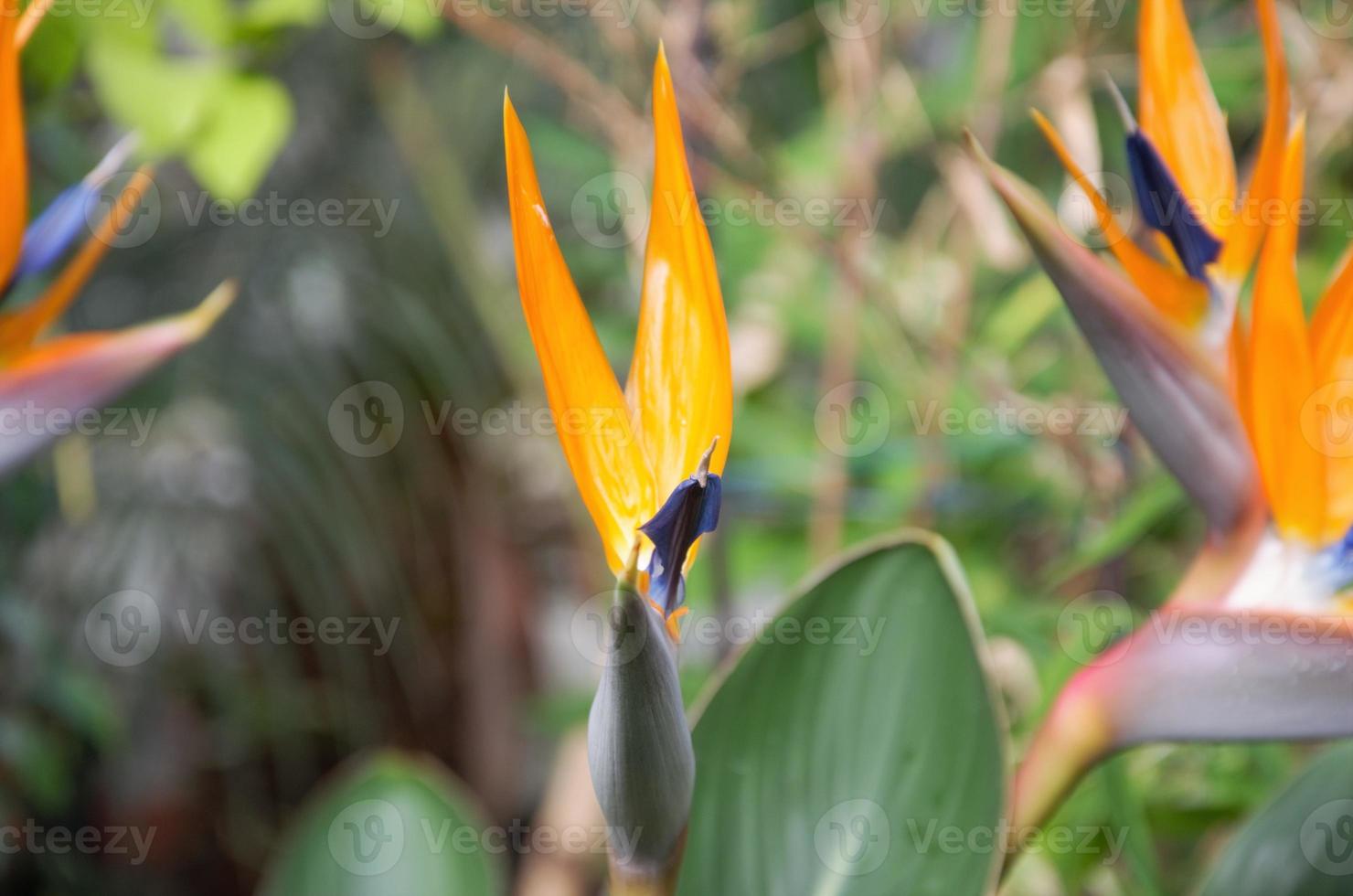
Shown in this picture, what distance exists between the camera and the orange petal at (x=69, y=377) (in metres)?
0.37

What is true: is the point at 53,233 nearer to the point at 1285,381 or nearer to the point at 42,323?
the point at 42,323

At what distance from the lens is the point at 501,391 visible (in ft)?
5.03

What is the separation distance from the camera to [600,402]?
29 cm

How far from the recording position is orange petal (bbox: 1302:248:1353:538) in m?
0.36

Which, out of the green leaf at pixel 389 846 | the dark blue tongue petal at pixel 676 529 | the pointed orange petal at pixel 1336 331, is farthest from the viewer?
the green leaf at pixel 389 846

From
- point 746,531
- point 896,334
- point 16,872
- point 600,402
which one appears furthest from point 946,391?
point 16,872

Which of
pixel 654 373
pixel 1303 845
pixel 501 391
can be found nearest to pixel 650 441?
pixel 654 373

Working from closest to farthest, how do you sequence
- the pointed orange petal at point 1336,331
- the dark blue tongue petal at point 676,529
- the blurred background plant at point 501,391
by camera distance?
the dark blue tongue petal at point 676,529 < the pointed orange petal at point 1336,331 < the blurred background plant at point 501,391

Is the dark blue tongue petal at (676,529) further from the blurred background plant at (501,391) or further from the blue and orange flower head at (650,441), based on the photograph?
the blurred background plant at (501,391)

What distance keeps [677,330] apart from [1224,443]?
0.61ft

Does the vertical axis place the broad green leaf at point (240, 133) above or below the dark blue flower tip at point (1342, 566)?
above

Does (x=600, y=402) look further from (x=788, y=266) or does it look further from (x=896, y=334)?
(x=788, y=266)

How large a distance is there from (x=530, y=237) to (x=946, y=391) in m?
0.60

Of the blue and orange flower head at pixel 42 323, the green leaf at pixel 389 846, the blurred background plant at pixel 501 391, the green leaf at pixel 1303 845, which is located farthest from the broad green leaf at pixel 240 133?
the green leaf at pixel 1303 845
